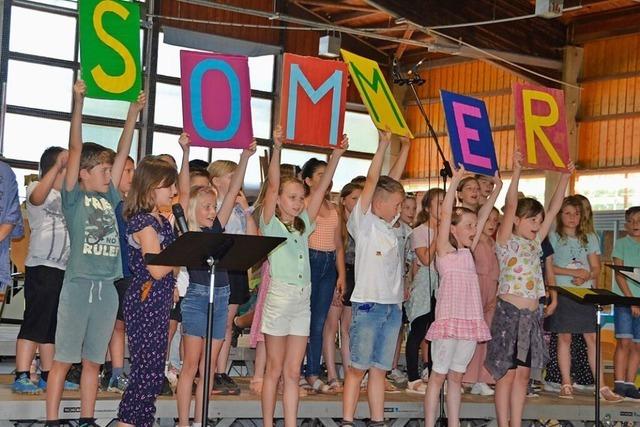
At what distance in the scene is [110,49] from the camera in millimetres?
4961

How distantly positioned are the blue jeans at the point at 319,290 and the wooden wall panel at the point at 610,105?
9.86 metres

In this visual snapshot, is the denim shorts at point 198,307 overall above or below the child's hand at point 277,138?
below

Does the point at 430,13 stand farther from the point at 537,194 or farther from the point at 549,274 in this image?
the point at 549,274

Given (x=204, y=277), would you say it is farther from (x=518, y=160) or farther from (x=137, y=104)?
(x=518, y=160)

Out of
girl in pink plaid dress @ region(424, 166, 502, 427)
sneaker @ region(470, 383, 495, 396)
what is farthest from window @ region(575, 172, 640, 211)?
girl in pink plaid dress @ region(424, 166, 502, 427)

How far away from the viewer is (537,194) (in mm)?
16344

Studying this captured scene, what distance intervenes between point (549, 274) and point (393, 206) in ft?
5.92

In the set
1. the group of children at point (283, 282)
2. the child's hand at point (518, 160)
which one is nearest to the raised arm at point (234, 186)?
the group of children at point (283, 282)

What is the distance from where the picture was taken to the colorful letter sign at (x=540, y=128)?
598cm

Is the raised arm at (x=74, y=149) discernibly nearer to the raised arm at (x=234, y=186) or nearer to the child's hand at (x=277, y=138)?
the raised arm at (x=234, y=186)

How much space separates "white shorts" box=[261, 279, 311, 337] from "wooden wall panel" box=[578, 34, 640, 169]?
10825 mm

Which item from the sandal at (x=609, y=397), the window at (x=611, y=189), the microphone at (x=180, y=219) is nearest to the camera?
the microphone at (x=180, y=219)

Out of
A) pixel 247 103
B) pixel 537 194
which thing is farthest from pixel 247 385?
pixel 537 194

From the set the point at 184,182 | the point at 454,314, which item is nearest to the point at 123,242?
the point at 184,182
